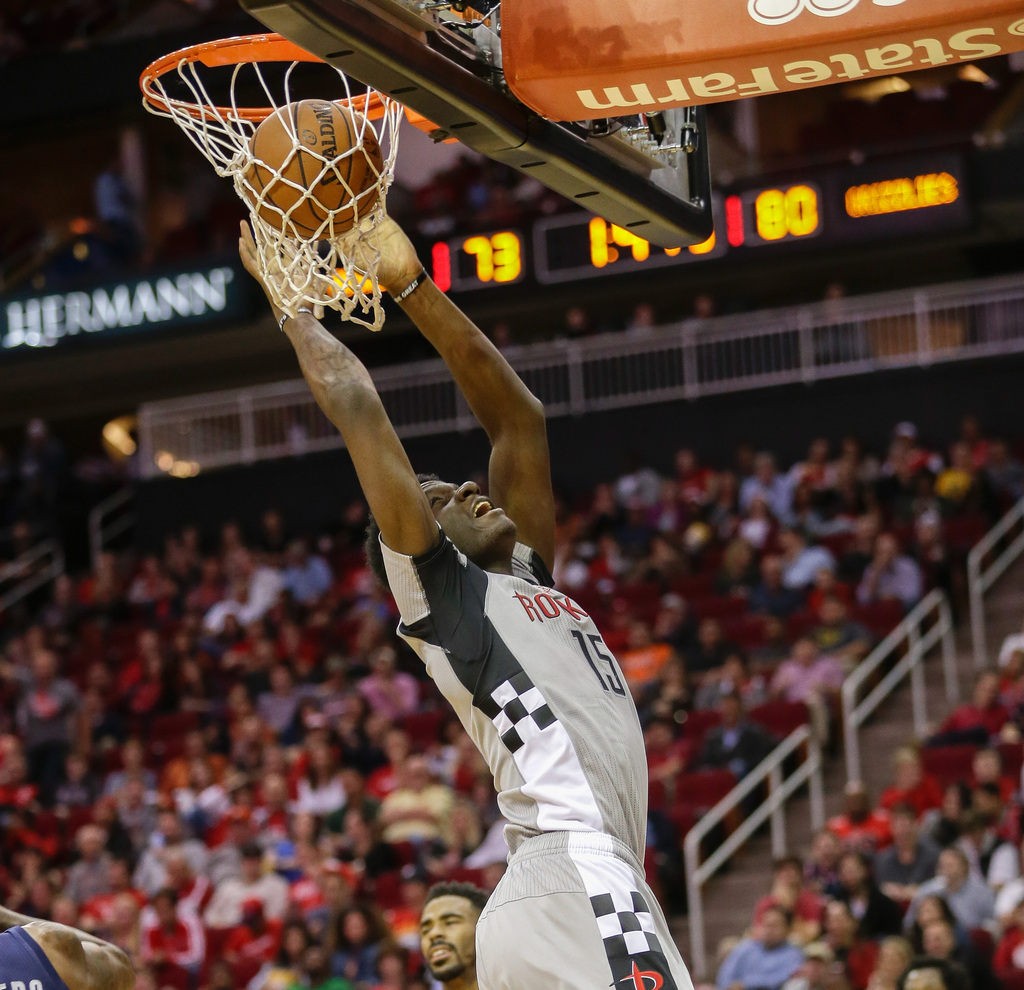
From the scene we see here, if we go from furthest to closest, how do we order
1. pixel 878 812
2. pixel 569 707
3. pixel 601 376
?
pixel 601 376 < pixel 878 812 < pixel 569 707

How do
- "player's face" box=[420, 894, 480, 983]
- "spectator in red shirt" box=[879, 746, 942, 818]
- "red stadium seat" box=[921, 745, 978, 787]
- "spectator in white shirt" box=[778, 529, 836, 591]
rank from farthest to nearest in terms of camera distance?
"spectator in white shirt" box=[778, 529, 836, 591] < "red stadium seat" box=[921, 745, 978, 787] < "spectator in red shirt" box=[879, 746, 942, 818] < "player's face" box=[420, 894, 480, 983]

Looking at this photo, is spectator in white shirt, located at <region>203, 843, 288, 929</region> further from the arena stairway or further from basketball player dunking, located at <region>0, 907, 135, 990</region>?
basketball player dunking, located at <region>0, 907, 135, 990</region>

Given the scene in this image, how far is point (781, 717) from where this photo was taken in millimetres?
11406

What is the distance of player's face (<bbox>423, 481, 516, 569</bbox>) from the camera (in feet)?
13.4

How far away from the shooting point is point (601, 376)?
55.1 feet

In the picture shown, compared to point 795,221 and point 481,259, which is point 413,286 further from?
point 481,259

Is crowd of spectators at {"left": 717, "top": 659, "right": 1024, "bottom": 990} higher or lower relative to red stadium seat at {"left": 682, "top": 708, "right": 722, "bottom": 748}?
lower

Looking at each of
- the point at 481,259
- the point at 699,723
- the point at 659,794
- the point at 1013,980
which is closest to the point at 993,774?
the point at 1013,980

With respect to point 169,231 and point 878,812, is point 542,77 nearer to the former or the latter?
point 878,812

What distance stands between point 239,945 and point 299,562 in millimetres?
5300

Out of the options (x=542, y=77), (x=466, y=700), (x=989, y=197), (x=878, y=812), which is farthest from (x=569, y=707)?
(x=989, y=197)

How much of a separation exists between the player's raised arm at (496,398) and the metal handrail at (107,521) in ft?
48.5

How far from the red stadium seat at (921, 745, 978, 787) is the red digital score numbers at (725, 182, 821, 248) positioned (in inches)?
208

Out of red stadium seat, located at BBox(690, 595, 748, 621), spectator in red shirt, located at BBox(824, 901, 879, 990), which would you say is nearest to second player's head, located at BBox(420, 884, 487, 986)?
spectator in red shirt, located at BBox(824, 901, 879, 990)
